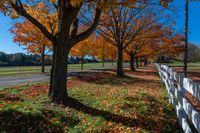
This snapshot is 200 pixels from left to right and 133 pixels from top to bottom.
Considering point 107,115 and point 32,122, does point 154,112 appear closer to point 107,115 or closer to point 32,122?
point 107,115

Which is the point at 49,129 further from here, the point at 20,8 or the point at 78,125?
the point at 20,8

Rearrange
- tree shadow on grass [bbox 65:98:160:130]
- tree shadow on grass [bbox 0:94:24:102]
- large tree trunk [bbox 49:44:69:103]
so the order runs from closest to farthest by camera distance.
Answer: tree shadow on grass [bbox 65:98:160:130], large tree trunk [bbox 49:44:69:103], tree shadow on grass [bbox 0:94:24:102]

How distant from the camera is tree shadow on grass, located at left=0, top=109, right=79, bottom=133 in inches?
251

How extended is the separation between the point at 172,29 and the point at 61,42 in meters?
18.3

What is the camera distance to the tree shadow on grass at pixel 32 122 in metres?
6.37

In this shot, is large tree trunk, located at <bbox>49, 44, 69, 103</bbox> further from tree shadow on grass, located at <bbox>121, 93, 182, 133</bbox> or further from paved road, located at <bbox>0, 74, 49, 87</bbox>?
paved road, located at <bbox>0, 74, 49, 87</bbox>

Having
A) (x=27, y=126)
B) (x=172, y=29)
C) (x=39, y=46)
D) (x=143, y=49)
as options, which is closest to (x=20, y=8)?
(x=27, y=126)

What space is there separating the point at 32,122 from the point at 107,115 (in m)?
2.31

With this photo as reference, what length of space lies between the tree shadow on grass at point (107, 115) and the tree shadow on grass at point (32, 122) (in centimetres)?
87

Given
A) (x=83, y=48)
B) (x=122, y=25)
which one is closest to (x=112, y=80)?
(x=122, y=25)

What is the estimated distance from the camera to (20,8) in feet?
27.1

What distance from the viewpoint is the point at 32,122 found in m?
6.77

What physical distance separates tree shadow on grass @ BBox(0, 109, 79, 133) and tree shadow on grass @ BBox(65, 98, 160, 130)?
87 centimetres

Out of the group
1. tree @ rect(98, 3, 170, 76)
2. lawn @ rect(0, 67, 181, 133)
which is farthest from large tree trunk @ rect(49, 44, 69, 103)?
tree @ rect(98, 3, 170, 76)
